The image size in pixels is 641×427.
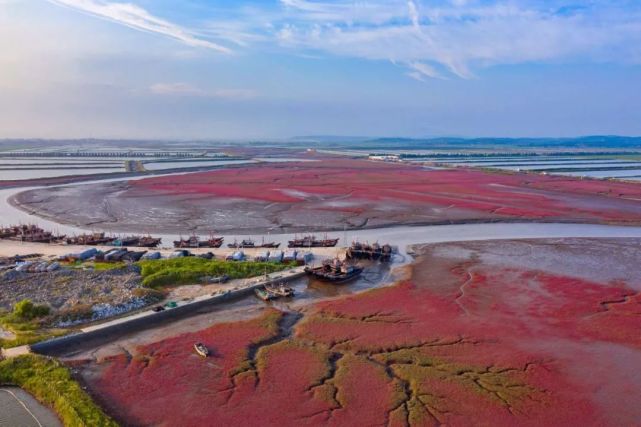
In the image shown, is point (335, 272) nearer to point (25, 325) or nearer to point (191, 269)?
point (191, 269)

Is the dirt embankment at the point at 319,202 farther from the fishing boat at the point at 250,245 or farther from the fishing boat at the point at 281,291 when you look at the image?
the fishing boat at the point at 281,291

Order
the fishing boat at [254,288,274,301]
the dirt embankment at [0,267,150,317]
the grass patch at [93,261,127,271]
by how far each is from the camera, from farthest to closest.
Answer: the grass patch at [93,261,127,271]
the fishing boat at [254,288,274,301]
the dirt embankment at [0,267,150,317]

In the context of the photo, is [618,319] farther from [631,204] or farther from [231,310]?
[631,204]

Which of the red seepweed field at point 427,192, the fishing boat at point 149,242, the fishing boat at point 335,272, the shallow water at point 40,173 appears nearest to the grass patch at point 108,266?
→ the fishing boat at point 149,242

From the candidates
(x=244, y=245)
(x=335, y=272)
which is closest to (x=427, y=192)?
(x=244, y=245)

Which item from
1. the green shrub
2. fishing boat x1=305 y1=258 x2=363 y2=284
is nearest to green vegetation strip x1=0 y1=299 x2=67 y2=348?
the green shrub

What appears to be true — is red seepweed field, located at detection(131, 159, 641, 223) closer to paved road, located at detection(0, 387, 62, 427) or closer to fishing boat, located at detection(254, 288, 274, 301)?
fishing boat, located at detection(254, 288, 274, 301)
